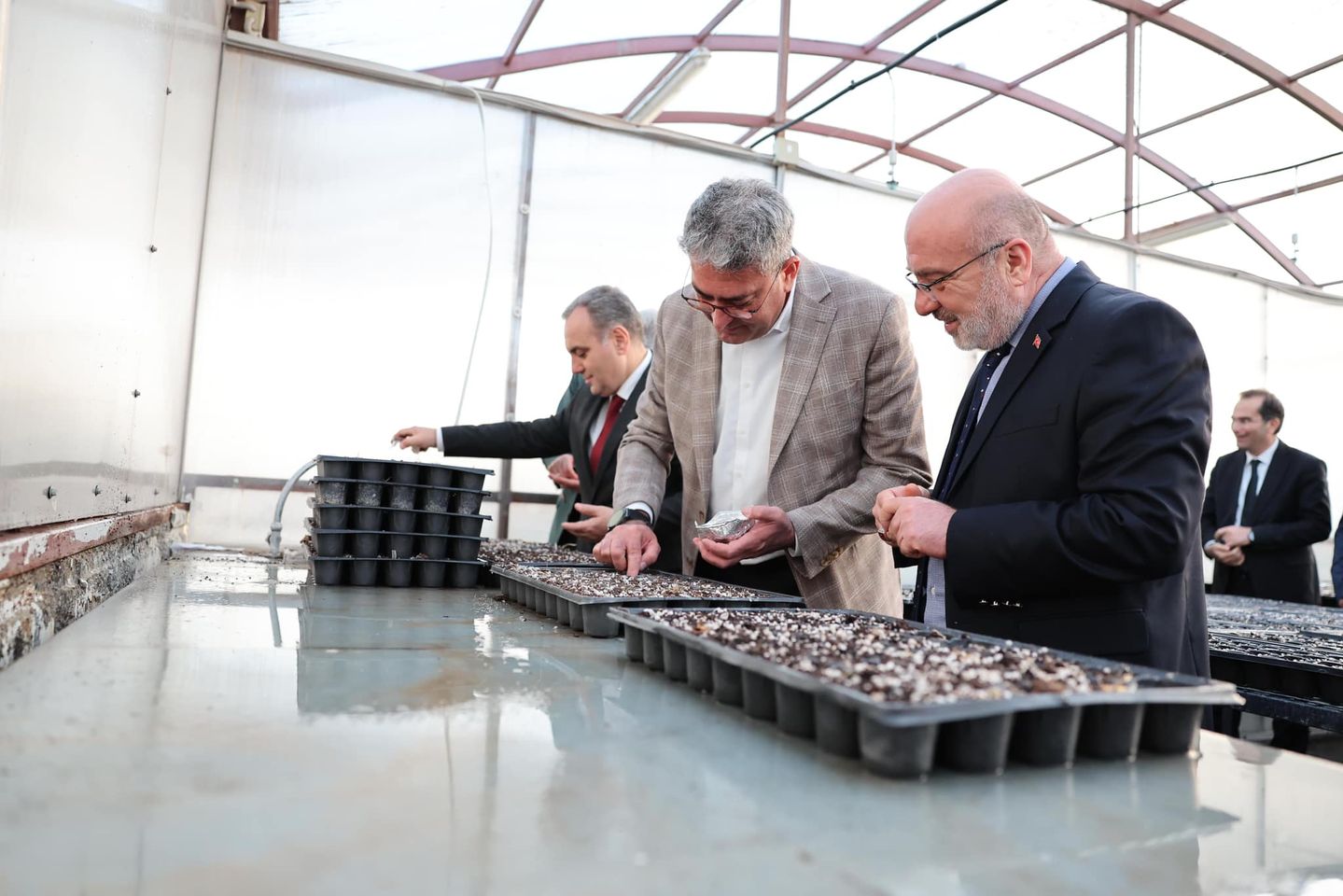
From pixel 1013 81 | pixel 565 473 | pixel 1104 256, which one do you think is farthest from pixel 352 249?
pixel 1013 81

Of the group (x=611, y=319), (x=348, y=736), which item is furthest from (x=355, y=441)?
(x=348, y=736)

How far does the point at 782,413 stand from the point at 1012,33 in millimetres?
7575

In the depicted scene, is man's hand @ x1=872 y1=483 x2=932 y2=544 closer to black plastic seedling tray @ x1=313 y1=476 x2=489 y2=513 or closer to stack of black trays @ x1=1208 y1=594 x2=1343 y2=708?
stack of black trays @ x1=1208 y1=594 x2=1343 y2=708

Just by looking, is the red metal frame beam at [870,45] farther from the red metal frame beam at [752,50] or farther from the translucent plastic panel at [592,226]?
the translucent plastic panel at [592,226]

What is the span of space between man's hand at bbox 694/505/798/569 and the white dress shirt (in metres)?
0.21

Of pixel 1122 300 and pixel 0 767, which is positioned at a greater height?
pixel 1122 300

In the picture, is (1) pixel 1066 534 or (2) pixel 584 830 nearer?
(2) pixel 584 830

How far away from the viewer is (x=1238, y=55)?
7727 mm

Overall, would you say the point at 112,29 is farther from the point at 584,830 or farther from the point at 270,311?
the point at 270,311

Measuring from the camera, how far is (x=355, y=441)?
3.67m

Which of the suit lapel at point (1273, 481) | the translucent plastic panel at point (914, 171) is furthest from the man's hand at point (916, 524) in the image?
the translucent plastic panel at point (914, 171)

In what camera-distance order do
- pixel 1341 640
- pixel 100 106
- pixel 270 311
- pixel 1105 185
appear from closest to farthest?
1. pixel 100 106
2. pixel 1341 640
3. pixel 270 311
4. pixel 1105 185

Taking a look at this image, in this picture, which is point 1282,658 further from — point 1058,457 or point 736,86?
point 736,86

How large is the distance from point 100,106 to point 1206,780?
1887mm
